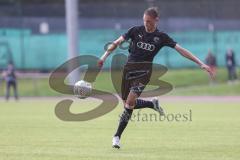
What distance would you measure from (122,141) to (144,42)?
2526 mm

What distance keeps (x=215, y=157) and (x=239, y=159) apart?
0.45m

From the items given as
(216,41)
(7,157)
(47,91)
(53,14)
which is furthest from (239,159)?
(53,14)

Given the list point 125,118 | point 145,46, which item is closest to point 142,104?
point 125,118

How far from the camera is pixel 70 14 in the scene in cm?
3416

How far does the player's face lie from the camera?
12.5 metres

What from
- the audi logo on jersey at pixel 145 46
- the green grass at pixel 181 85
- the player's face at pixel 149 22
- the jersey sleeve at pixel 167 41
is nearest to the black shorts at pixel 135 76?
the audi logo on jersey at pixel 145 46

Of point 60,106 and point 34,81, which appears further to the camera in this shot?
point 34,81

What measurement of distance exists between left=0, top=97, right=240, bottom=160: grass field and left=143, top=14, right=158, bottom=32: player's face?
7.09 feet

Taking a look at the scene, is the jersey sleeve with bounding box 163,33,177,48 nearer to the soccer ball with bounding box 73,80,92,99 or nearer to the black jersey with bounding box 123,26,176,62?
the black jersey with bounding box 123,26,176,62

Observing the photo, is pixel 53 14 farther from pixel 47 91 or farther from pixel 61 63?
pixel 47 91

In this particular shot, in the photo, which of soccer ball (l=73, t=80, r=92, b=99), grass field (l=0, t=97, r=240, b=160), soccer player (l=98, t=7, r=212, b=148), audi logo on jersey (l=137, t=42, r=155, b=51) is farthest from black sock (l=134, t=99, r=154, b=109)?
audi logo on jersey (l=137, t=42, r=155, b=51)

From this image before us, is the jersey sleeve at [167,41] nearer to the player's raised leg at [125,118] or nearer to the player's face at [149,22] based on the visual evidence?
the player's face at [149,22]

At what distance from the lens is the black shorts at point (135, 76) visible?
13.0 meters

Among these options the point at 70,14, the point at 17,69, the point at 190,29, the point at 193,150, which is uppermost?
the point at 193,150
